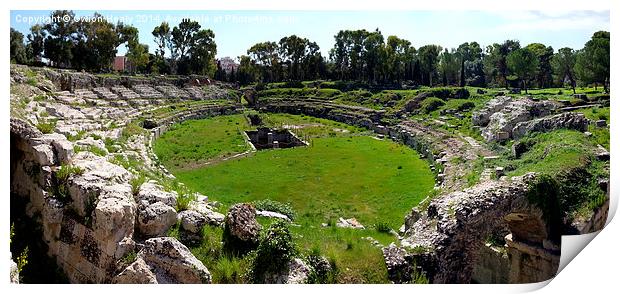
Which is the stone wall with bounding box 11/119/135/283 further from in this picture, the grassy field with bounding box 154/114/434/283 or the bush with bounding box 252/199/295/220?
the bush with bounding box 252/199/295/220

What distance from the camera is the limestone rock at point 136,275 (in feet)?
28.5

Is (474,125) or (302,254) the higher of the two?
(474,125)

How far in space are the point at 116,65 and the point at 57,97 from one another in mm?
33663

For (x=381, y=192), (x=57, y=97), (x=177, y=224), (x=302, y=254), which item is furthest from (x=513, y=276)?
(x=57, y=97)

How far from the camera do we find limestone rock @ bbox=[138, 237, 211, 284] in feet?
29.2

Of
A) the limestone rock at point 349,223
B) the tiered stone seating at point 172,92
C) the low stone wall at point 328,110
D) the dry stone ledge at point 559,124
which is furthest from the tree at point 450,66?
the limestone rock at point 349,223

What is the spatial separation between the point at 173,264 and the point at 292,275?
2.19m

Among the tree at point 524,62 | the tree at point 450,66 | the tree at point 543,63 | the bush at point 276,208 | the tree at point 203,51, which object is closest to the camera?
the bush at point 276,208

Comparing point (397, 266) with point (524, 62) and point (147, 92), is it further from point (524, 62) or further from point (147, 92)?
point (147, 92)

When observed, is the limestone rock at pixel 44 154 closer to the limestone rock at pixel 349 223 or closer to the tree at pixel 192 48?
the limestone rock at pixel 349 223

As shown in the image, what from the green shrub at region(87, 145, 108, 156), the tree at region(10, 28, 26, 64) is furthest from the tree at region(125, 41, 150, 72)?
the green shrub at region(87, 145, 108, 156)

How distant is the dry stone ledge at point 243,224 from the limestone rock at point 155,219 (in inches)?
47.3

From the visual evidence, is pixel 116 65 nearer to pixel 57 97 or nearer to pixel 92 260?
pixel 57 97
